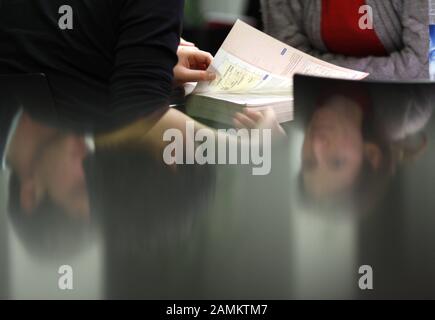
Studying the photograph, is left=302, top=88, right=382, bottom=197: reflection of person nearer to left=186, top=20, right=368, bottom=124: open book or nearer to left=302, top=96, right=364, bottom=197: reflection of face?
left=302, top=96, right=364, bottom=197: reflection of face

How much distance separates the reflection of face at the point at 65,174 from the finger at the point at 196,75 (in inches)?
20.3

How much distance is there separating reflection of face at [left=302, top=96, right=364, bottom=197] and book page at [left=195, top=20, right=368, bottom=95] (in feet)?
1.53

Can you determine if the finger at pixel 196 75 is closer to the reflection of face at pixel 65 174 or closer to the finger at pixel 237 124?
the finger at pixel 237 124

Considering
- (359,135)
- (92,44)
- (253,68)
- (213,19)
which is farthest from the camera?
(213,19)

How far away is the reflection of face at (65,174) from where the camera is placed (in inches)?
28.9

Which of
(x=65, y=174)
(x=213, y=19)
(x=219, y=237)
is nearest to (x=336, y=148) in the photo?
(x=219, y=237)

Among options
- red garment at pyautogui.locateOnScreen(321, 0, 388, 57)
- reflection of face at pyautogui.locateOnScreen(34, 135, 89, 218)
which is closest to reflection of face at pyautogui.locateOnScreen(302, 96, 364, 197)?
reflection of face at pyautogui.locateOnScreen(34, 135, 89, 218)

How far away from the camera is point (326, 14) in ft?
4.96

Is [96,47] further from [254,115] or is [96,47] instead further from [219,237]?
[219,237]

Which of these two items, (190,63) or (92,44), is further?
(190,63)

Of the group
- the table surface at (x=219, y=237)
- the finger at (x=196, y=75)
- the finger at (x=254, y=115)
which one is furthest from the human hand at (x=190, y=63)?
the table surface at (x=219, y=237)

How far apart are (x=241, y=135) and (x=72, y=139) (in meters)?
0.20

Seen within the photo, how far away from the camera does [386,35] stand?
1.49m

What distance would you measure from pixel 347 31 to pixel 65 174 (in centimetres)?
94
